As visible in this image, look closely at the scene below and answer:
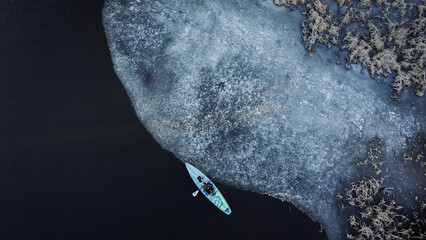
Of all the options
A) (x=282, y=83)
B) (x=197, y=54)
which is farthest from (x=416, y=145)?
(x=197, y=54)

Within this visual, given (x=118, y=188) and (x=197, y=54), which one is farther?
(x=197, y=54)

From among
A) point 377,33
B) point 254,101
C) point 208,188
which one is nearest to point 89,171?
point 208,188

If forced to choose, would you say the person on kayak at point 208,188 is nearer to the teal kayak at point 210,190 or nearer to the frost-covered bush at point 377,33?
the teal kayak at point 210,190

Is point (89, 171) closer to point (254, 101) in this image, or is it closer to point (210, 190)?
point (210, 190)

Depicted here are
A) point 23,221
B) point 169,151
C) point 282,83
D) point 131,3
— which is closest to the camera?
point 23,221

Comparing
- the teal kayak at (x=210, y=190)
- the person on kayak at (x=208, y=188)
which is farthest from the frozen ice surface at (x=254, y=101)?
the person on kayak at (x=208, y=188)

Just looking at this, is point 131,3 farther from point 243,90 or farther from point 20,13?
point 243,90

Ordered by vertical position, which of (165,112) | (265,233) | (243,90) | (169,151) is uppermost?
(243,90)

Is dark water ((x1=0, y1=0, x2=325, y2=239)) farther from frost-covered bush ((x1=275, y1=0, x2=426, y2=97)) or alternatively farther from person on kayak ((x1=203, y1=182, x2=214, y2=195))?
frost-covered bush ((x1=275, y1=0, x2=426, y2=97))

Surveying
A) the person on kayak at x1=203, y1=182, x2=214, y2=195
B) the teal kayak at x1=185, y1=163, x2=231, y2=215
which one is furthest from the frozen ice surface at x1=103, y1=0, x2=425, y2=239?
the person on kayak at x1=203, y1=182, x2=214, y2=195
